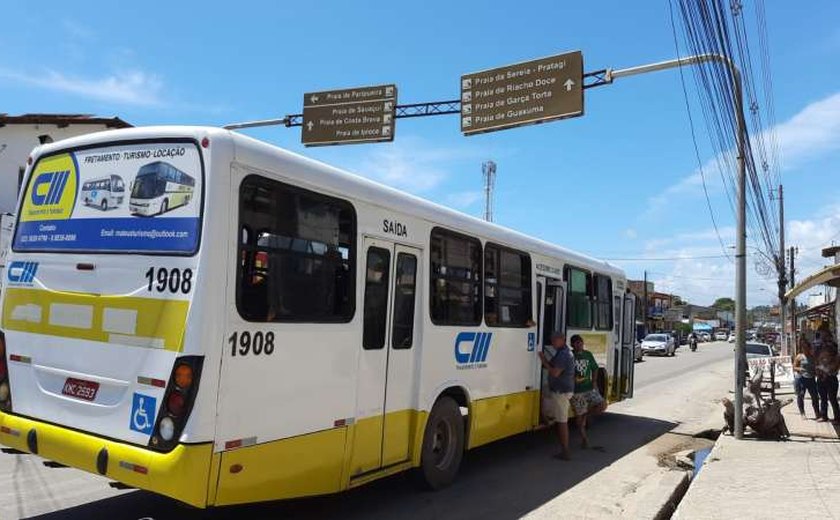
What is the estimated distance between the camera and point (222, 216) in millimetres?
4516

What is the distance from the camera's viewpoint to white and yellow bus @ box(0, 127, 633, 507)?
440cm

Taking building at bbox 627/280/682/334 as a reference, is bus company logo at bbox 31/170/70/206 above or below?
below

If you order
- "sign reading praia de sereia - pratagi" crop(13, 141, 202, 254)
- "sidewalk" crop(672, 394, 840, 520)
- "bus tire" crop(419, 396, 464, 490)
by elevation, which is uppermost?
"sign reading praia de sereia - pratagi" crop(13, 141, 202, 254)

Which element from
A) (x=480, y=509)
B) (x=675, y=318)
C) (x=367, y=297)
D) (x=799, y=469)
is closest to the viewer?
(x=367, y=297)

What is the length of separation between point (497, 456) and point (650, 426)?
501cm

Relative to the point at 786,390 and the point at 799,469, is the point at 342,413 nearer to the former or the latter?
the point at 799,469

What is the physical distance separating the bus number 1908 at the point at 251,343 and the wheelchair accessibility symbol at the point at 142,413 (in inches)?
23.7

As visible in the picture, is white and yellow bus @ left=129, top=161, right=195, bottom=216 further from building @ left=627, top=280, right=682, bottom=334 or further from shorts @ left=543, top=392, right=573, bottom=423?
building @ left=627, top=280, right=682, bottom=334

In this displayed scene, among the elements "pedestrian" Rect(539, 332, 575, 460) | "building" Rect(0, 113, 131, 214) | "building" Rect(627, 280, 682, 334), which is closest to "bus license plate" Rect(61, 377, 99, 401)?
"pedestrian" Rect(539, 332, 575, 460)

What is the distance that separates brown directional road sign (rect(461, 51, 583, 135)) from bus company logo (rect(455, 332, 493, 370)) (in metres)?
5.81

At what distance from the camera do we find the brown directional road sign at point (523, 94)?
12117 mm

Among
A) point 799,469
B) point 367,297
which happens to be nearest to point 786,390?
point 799,469

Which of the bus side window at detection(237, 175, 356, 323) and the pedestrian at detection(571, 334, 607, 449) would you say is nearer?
the bus side window at detection(237, 175, 356, 323)

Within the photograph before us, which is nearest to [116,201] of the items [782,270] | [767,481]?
[767,481]
